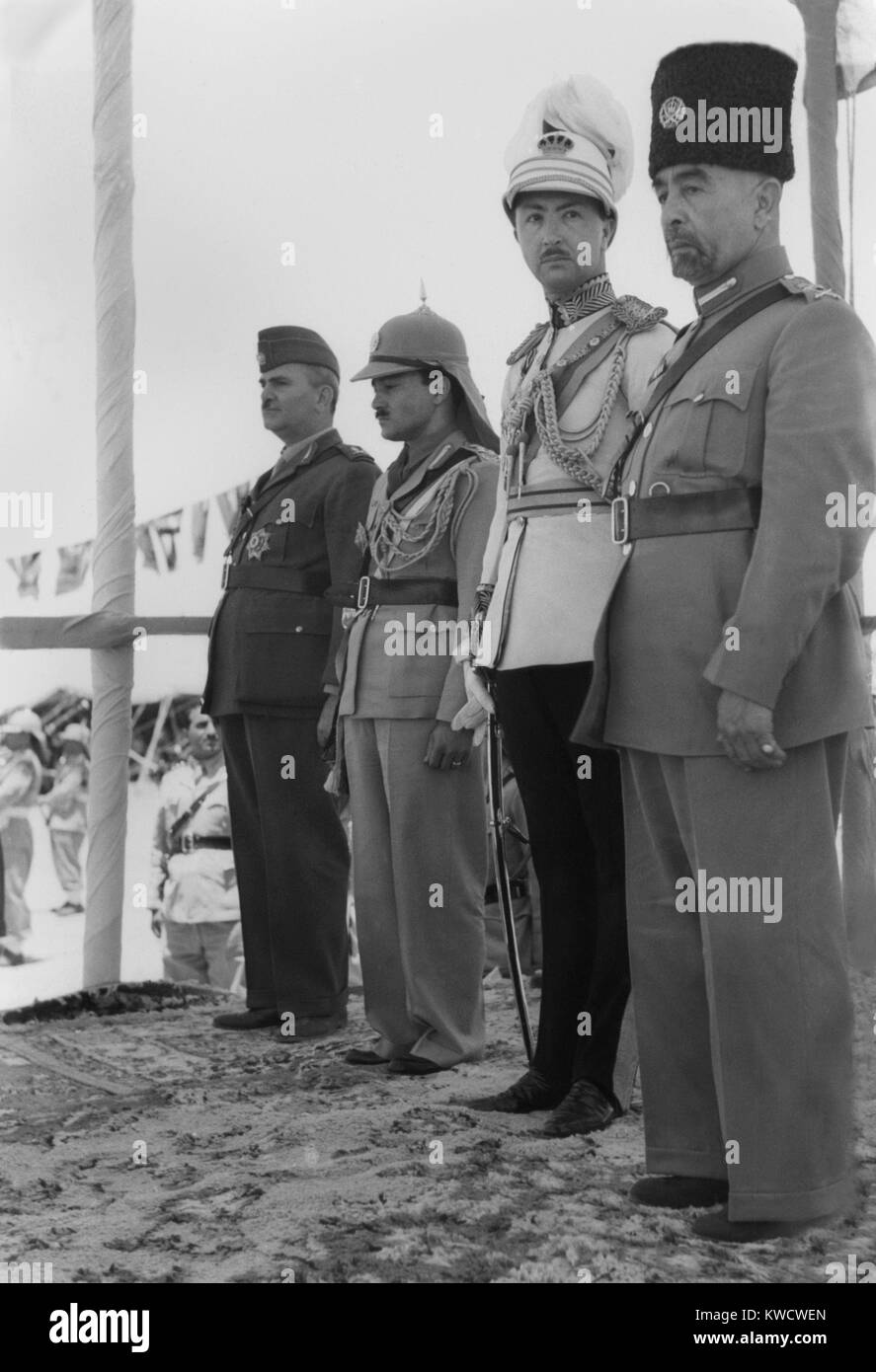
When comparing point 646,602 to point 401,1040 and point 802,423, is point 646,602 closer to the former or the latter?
point 802,423

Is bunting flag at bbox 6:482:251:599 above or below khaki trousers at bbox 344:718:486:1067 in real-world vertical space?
above

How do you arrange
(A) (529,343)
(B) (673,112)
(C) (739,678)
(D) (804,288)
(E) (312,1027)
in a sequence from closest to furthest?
(C) (739,678)
(D) (804,288)
(B) (673,112)
(A) (529,343)
(E) (312,1027)

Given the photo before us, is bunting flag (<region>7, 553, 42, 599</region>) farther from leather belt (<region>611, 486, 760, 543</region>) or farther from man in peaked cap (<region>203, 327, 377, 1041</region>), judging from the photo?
leather belt (<region>611, 486, 760, 543</region>)

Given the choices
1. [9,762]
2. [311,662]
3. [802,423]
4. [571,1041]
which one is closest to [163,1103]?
[571,1041]

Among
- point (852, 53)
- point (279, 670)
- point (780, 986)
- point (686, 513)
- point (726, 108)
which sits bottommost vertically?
point (780, 986)

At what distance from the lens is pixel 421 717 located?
3.50 meters

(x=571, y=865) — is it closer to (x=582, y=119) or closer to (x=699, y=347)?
(x=699, y=347)

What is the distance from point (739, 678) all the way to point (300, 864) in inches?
78.7

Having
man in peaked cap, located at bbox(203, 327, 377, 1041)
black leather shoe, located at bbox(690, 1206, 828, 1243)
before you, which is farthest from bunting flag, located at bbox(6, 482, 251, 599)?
black leather shoe, located at bbox(690, 1206, 828, 1243)

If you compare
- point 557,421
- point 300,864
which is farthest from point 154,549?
point 557,421

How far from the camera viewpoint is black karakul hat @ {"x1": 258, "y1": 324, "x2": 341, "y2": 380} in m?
4.08

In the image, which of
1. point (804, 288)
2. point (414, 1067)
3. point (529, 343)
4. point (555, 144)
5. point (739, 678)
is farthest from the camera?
point (414, 1067)

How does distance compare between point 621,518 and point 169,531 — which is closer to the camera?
point 621,518

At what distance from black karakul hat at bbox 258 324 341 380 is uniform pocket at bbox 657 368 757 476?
192cm
